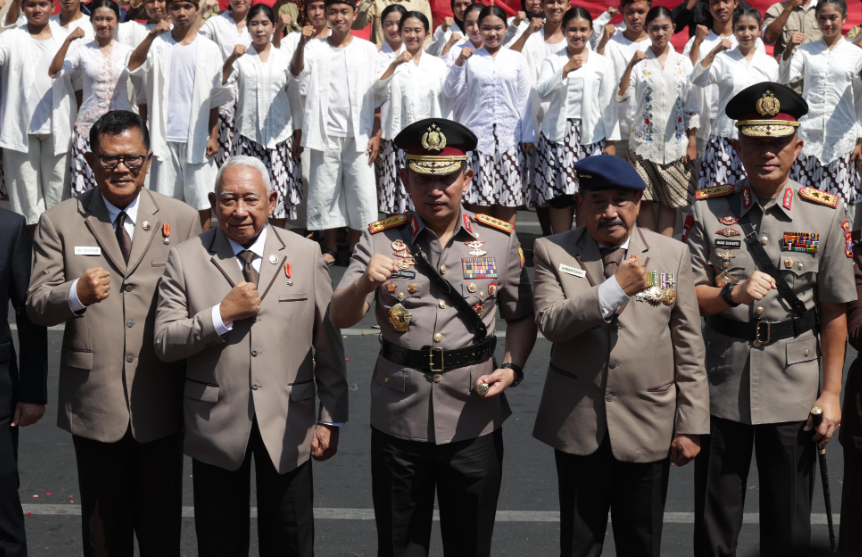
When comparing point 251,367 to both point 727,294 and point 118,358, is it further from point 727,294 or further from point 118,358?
point 727,294

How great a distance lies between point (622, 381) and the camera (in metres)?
3.54

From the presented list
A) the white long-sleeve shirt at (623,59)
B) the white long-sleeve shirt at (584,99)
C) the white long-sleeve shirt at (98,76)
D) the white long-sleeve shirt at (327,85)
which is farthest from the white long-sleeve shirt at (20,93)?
the white long-sleeve shirt at (623,59)

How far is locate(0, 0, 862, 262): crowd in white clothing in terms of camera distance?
8.98 meters

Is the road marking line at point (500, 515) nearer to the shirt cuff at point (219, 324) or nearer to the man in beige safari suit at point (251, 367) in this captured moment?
the man in beige safari suit at point (251, 367)

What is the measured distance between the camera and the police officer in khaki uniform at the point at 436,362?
355 cm

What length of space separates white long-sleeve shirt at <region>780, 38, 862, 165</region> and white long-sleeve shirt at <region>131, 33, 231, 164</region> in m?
5.28

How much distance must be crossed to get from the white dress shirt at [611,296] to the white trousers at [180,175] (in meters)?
6.46

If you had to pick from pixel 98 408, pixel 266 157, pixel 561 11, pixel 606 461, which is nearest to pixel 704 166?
pixel 561 11

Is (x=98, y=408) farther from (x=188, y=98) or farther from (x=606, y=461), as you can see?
(x=188, y=98)

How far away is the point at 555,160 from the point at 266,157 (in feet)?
8.87

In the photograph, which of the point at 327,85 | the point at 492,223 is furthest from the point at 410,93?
the point at 492,223

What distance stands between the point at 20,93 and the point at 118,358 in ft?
20.4

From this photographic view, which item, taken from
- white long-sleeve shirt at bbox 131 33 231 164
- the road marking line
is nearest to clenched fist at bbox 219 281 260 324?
the road marking line

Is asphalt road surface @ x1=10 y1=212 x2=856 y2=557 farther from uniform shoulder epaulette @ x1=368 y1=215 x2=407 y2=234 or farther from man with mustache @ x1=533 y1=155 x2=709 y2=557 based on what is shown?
uniform shoulder epaulette @ x1=368 y1=215 x2=407 y2=234
